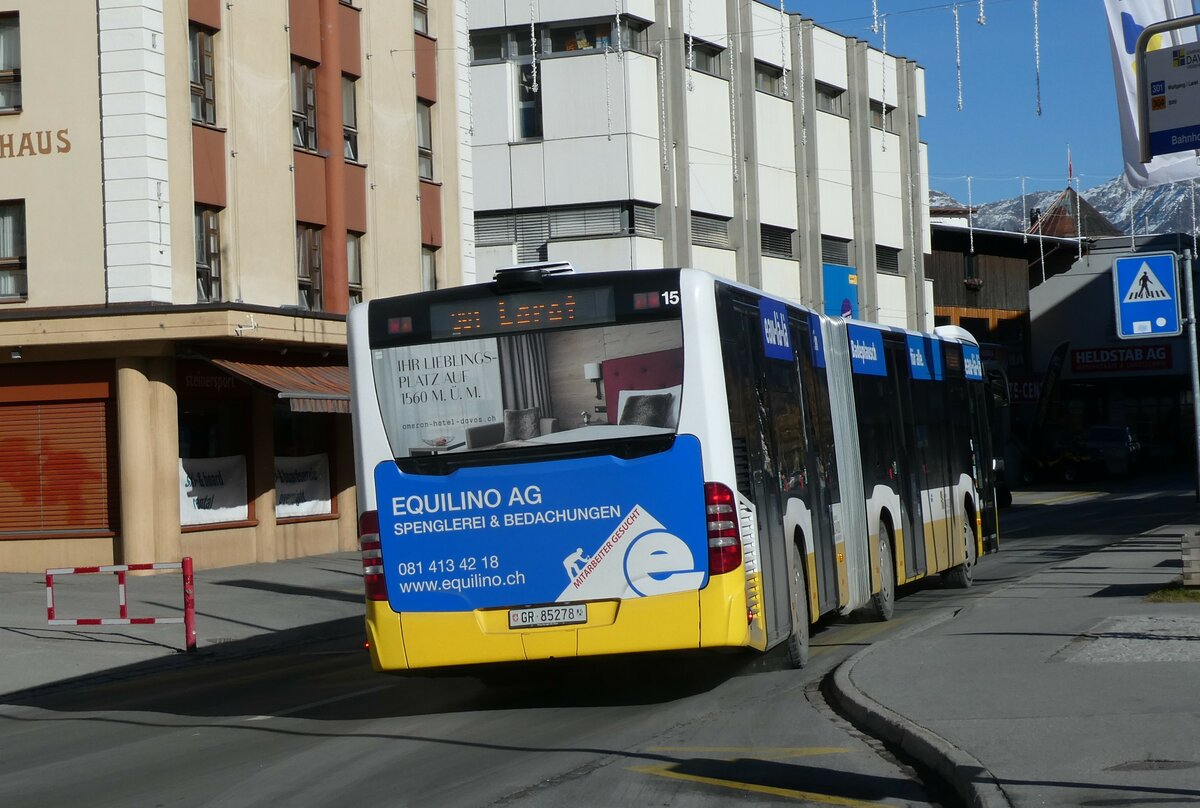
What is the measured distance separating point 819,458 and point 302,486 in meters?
18.0

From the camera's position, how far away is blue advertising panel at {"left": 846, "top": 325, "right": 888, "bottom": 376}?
1622 cm

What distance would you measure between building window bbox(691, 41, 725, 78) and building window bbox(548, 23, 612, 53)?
2.94 meters

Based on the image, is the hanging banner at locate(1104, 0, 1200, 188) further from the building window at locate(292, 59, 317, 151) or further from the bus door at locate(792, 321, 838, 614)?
the building window at locate(292, 59, 317, 151)

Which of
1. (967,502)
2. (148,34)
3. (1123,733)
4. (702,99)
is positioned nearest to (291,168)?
(148,34)

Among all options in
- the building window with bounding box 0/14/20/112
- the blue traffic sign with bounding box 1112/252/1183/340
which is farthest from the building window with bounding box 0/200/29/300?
the blue traffic sign with bounding box 1112/252/1183/340

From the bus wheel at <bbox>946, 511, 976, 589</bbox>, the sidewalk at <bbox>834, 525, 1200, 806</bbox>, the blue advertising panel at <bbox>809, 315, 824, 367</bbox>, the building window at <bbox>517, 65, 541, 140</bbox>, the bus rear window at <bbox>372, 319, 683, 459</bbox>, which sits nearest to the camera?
the sidewalk at <bbox>834, 525, 1200, 806</bbox>

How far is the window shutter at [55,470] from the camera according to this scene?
26594 millimetres

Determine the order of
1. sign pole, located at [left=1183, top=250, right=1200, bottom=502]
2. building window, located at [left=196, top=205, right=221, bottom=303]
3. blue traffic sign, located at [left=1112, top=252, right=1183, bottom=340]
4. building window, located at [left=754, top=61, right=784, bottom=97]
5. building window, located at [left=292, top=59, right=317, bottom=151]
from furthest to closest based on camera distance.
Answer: building window, located at [left=754, top=61, right=784, bottom=97], building window, located at [left=292, top=59, right=317, bottom=151], building window, located at [left=196, top=205, right=221, bottom=303], sign pole, located at [left=1183, top=250, right=1200, bottom=502], blue traffic sign, located at [left=1112, top=252, right=1183, bottom=340]

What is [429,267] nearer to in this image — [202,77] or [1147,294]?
[202,77]

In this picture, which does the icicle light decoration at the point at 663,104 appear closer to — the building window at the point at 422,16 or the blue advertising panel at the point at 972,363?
the building window at the point at 422,16

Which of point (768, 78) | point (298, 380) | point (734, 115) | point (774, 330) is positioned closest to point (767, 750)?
point (774, 330)

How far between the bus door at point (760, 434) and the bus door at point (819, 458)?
1054 millimetres

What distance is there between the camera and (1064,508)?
42281 mm

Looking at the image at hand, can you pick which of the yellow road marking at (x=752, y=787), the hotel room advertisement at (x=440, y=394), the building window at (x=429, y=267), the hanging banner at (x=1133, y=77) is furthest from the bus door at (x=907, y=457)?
the building window at (x=429, y=267)
